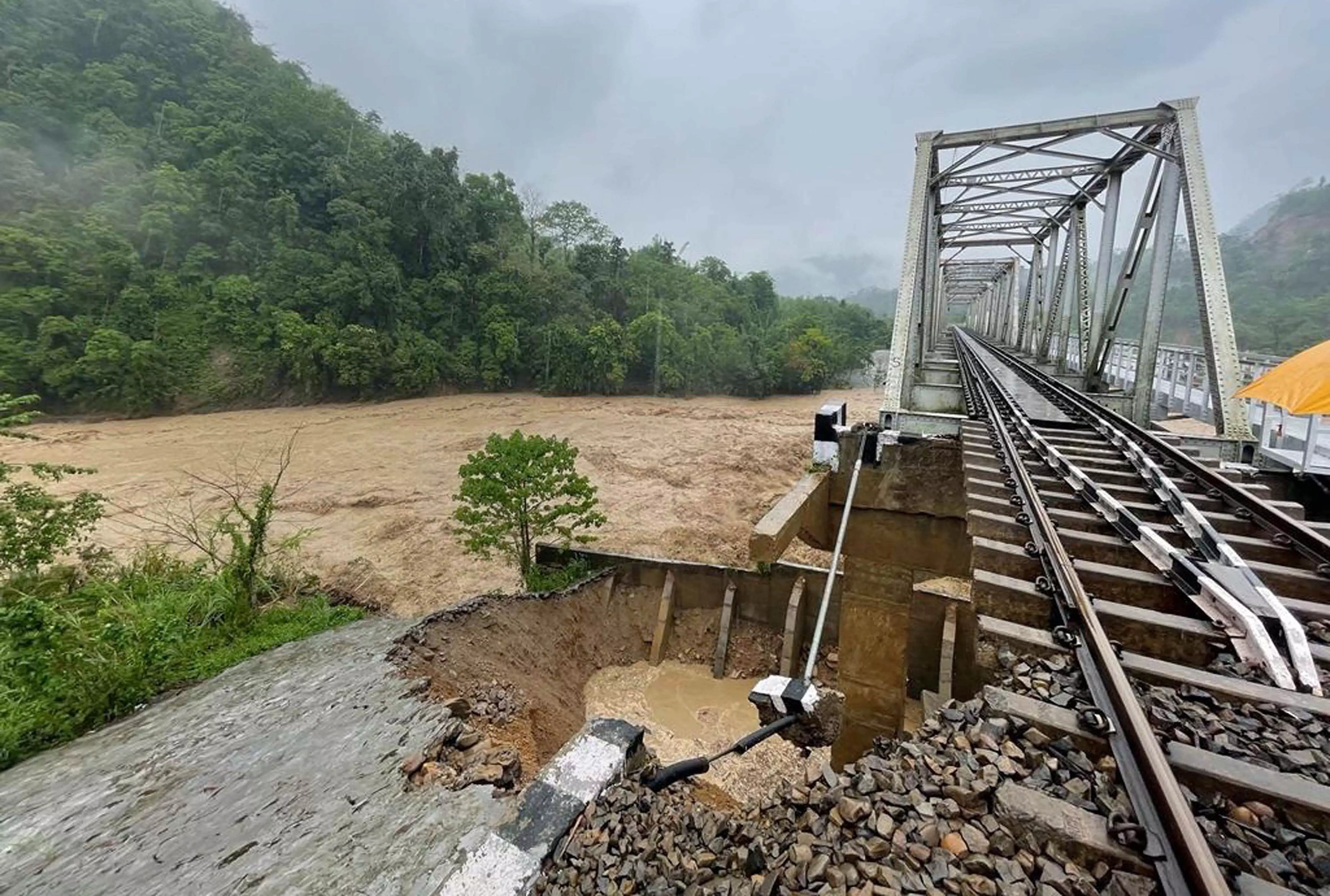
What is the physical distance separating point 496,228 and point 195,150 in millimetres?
17310

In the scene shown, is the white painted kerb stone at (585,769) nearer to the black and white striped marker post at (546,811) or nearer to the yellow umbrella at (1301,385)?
the black and white striped marker post at (546,811)

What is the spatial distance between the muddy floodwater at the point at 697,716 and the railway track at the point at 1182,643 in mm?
4628

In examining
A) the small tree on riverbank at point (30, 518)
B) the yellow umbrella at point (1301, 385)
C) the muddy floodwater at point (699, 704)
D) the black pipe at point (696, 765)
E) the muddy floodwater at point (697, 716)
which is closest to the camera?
the black pipe at point (696, 765)

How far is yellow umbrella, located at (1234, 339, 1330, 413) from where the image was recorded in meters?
3.52

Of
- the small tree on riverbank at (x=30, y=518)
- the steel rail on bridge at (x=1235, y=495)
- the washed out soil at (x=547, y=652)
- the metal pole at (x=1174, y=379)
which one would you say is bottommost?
the washed out soil at (x=547, y=652)

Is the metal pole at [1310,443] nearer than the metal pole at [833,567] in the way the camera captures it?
No

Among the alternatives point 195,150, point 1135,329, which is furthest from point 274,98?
point 1135,329

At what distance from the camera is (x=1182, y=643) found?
6.70 ft

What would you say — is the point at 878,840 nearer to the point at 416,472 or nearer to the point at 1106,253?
the point at 1106,253

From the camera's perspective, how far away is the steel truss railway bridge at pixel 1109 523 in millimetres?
1579

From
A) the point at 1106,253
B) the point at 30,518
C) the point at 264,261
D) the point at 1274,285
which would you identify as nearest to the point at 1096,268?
the point at 1106,253

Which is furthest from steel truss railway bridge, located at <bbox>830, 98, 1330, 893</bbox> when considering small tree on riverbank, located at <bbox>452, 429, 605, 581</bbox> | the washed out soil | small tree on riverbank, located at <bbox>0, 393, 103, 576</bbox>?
small tree on riverbank, located at <bbox>0, 393, 103, 576</bbox>

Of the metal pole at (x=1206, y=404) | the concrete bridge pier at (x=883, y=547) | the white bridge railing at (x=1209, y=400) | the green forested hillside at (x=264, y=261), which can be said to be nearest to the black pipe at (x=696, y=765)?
the concrete bridge pier at (x=883, y=547)

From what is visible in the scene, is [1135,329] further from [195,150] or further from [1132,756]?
[195,150]
